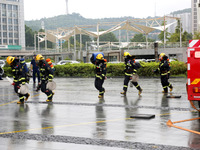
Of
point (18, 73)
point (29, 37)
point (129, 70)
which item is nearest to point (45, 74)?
point (18, 73)

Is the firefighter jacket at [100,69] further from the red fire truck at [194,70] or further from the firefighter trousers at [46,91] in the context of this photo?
the red fire truck at [194,70]

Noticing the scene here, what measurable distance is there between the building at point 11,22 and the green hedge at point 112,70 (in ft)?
357

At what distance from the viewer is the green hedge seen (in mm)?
29453

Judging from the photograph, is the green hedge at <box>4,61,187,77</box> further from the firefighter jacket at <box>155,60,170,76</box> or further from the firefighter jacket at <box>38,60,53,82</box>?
the firefighter jacket at <box>38,60,53,82</box>

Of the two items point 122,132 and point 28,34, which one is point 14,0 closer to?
point 28,34

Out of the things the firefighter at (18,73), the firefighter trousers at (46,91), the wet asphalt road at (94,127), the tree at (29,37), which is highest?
the tree at (29,37)

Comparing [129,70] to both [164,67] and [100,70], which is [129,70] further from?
[164,67]

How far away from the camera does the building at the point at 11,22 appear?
141750 mm

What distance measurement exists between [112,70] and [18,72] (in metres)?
18.7

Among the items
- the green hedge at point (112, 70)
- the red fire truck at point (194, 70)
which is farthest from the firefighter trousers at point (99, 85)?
the green hedge at point (112, 70)

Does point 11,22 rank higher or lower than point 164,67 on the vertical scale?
higher

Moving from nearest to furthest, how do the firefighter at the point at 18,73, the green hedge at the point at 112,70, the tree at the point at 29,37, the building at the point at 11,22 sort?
the firefighter at the point at 18,73 → the green hedge at the point at 112,70 → the building at the point at 11,22 → the tree at the point at 29,37

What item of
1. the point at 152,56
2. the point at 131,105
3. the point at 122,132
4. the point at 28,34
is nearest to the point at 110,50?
the point at 152,56

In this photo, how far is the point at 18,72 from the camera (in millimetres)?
13469
